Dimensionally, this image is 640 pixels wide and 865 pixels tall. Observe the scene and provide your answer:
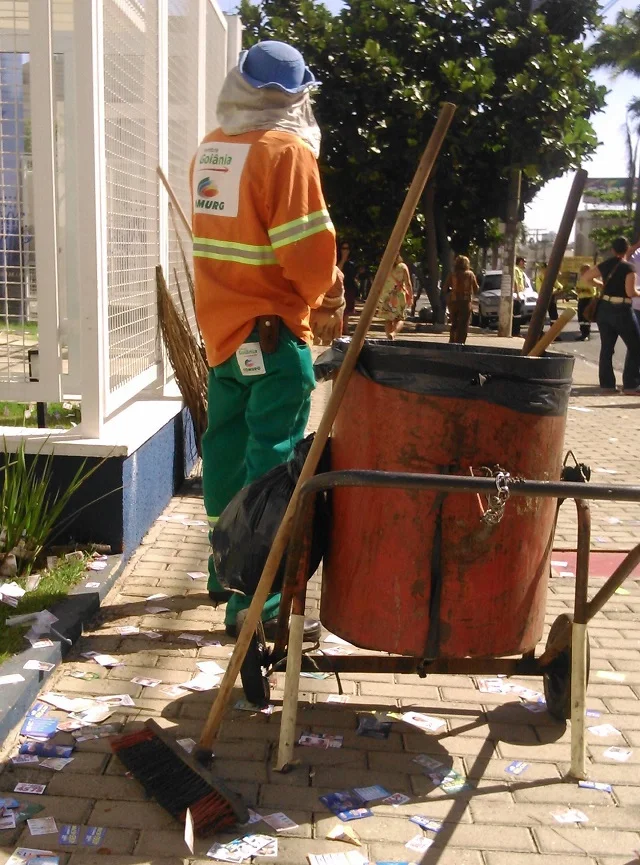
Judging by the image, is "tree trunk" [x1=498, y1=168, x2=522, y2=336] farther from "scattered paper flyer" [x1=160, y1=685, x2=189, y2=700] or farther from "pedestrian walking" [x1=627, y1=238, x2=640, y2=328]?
"scattered paper flyer" [x1=160, y1=685, x2=189, y2=700]

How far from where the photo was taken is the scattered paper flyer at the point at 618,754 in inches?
128

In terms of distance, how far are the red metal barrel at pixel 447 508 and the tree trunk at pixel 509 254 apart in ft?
69.1

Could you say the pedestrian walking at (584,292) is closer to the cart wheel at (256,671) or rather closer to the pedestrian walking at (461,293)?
the pedestrian walking at (461,293)

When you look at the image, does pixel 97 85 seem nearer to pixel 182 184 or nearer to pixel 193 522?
pixel 193 522

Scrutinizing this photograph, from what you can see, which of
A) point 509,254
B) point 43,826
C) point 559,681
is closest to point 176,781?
point 43,826

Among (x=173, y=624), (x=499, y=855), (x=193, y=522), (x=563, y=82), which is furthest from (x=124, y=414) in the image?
(x=563, y=82)

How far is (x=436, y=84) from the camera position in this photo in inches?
877

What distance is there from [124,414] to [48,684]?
7.24ft

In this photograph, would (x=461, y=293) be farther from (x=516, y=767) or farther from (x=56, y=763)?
(x=56, y=763)

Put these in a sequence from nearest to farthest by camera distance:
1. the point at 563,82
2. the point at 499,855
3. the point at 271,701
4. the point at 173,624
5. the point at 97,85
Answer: the point at 499,855
the point at 271,701
the point at 173,624
the point at 97,85
the point at 563,82

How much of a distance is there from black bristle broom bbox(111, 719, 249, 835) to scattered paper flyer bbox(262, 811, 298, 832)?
0.23 ft

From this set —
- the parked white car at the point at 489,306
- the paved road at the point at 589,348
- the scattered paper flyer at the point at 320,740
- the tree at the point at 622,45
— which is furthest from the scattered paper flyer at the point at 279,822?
the tree at the point at 622,45

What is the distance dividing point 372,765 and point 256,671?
0.49m

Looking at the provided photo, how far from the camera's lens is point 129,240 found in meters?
5.61
